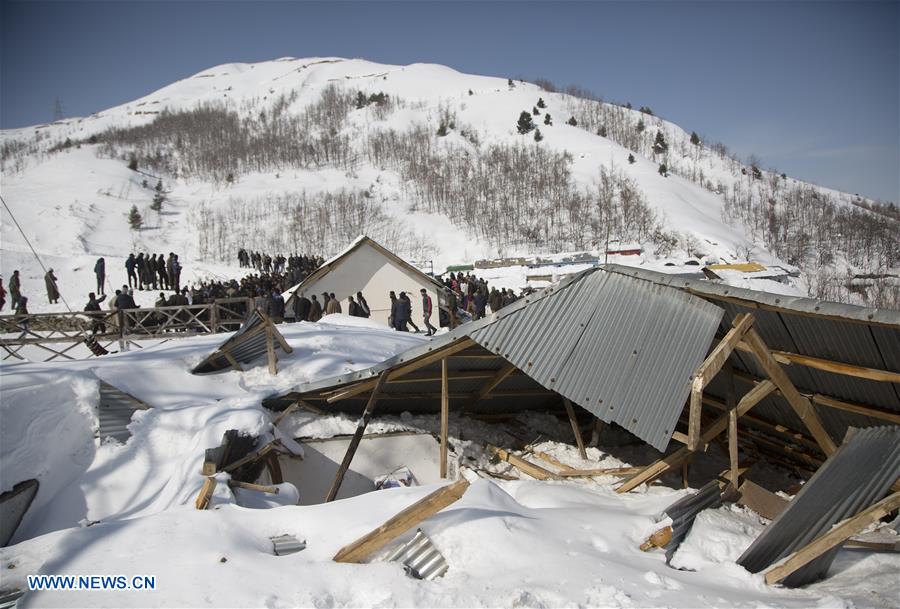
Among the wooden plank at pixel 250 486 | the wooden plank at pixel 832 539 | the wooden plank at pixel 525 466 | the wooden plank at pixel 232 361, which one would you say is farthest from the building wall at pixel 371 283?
the wooden plank at pixel 832 539

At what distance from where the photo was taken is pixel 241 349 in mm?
9633

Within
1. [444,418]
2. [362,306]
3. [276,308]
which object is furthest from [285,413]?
[362,306]

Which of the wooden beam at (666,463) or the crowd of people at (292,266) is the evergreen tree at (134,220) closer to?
the crowd of people at (292,266)

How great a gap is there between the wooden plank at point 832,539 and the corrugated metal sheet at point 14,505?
24.4 ft

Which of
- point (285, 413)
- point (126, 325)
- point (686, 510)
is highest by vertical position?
point (126, 325)

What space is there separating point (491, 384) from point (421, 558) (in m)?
5.00

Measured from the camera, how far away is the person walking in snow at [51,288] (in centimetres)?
1974

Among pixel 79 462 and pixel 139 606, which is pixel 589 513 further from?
pixel 79 462

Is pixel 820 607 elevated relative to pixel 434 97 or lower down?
lower down

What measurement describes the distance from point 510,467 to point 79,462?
5626 millimetres

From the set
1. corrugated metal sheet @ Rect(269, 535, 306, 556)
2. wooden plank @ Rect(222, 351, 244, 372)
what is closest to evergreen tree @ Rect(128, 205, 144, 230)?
wooden plank @ Rect(222, 351, 244, 372)

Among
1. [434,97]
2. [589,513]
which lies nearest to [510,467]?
[589,513]

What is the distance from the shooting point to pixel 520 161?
55219 mm

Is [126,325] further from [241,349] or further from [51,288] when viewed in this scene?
[51,288]
